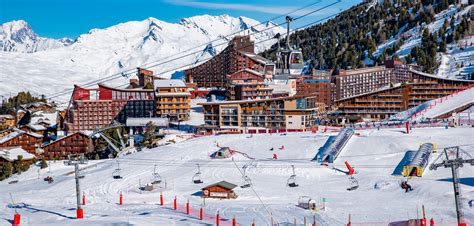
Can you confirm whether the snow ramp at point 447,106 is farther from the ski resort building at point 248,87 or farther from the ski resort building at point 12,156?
the ski resort building at point 12,156

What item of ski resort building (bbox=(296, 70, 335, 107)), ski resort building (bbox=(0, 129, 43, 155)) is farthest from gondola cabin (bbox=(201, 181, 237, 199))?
ski resort building (bbox=(296, 70, 335, 107))

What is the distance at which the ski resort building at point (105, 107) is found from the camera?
85.1m

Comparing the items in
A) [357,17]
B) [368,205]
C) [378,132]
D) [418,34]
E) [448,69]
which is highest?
[357,17]

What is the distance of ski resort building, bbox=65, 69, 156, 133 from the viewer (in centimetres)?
8512

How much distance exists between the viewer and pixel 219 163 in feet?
137

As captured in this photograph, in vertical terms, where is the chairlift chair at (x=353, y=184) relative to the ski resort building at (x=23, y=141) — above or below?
below

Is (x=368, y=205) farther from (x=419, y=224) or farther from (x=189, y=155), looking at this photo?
(x=189, y=155)

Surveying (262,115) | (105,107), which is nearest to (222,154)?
(262,115)

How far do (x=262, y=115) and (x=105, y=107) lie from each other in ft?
115

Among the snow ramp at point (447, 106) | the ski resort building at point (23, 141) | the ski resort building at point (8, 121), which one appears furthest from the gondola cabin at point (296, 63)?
the ski resort building at point (8, 121)

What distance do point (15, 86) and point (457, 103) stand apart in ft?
515

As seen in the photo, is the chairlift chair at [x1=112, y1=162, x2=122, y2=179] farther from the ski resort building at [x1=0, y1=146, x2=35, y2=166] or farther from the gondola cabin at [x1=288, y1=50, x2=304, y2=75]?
the ski resort building at [x1=0, y1=146, x2=35, y2=166]

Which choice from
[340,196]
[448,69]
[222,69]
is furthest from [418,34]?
[340,196]

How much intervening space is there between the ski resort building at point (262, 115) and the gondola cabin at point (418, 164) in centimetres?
2233
